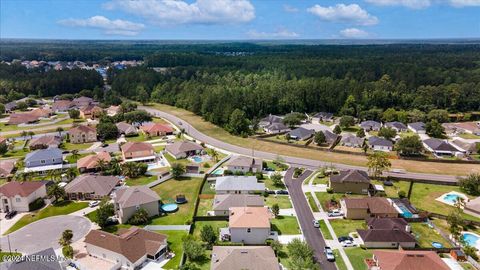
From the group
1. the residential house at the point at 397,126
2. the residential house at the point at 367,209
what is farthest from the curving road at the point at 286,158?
the residential house at the point at 397,126

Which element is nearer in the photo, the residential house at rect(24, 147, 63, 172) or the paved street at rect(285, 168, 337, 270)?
the paved street at rect(285, 168, 337, 270)

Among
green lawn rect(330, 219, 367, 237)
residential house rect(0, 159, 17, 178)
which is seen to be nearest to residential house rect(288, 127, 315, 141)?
green lawn rect(330, 219, 367, 237)

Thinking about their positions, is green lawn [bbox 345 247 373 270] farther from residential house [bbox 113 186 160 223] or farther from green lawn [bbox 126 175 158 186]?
green lawn [bbox 126 175 158 186]

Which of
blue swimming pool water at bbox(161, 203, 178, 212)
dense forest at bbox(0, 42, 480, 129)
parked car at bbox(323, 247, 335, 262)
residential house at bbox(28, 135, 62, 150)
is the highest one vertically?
dense forest at bbox(0, 42, 480, 129)

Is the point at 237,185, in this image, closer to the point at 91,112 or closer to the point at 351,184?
the point at 351,184

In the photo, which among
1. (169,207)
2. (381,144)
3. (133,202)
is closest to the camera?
(133,202)

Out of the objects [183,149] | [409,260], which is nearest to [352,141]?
[183,149]

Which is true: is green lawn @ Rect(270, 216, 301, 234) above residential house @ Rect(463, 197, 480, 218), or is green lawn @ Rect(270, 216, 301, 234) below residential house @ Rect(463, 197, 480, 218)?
below
